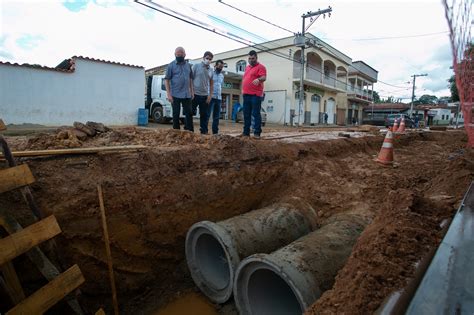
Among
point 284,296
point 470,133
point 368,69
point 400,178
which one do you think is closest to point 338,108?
point 368,69

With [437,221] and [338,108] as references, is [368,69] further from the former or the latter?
[437,221]

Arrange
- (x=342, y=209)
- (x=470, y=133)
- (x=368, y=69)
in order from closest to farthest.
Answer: (x=342, y=209) < (x=470, y=133) < (x=368, y=69)

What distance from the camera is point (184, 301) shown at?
360 centimetres

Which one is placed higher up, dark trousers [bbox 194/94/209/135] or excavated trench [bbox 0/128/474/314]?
dark trousers [bbox 194/94/209/135]

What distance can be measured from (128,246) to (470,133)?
7.57 meters

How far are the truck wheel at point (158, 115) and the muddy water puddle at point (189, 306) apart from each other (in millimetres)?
11434

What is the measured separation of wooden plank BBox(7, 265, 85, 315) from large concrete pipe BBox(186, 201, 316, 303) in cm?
125

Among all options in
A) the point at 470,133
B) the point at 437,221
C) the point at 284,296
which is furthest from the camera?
the point at 470,133

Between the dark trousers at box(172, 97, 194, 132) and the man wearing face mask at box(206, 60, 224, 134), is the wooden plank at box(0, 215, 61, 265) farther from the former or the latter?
the man wearing face mask at box(206, 60, 224, 134)

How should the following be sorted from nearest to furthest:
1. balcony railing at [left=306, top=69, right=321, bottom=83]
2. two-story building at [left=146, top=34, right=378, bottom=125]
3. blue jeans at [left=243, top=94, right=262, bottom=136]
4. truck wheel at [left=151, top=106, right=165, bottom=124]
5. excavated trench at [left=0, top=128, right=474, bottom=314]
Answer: excavated trench at [left=0, top=128, right=474, bottom=314] < blue jeans at [left=243, top=94, right=262, bottom=136] < truck wheel at [left=151, top=106, right=165, bottom=124] < two-story building at [left=146, top=34, right=378, bottom=125] < balcony railing at [left=306, top=69, right=321, bottom=83]

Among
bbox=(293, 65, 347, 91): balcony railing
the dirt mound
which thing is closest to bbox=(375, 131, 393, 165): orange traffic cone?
the dirt mound

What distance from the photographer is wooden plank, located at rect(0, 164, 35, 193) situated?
2432 millimetres

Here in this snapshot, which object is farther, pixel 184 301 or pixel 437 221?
pixel 184 301

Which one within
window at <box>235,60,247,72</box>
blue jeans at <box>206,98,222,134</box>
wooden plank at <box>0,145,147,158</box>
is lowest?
wooden plank at <box>0,145,147,158</box>
